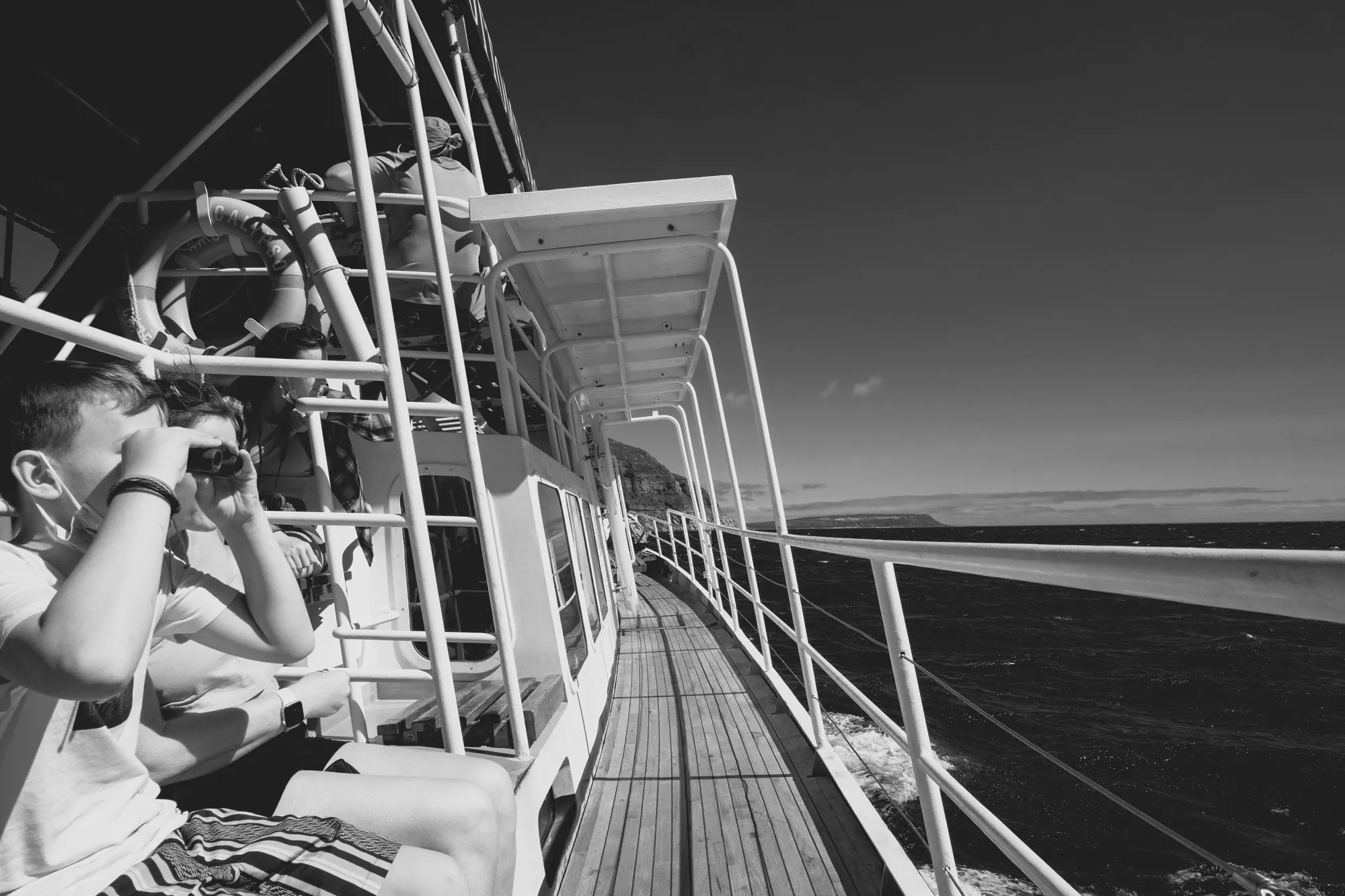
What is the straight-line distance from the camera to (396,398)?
156 cm

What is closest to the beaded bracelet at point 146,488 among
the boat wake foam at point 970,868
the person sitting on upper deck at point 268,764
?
the person sitting on upper deck at point 268,764

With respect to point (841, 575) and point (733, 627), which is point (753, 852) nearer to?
point (733, 627)

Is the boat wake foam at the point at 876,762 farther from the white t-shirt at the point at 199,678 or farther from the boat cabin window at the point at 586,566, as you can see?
the white t-shirt at the point at 199,678

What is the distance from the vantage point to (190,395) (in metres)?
1.13

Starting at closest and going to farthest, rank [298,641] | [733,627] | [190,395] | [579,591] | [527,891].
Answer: [190,395] < [298,641] < [527,891] < [579,591] < [733,627]

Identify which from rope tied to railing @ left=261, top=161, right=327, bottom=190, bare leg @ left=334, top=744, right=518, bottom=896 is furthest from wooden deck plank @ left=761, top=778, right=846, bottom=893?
rope tied to railing @ left=261, top=161, right=327, bottom=190

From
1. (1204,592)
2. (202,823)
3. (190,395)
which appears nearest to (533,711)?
(202,823)

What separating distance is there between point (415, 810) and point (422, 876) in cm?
15

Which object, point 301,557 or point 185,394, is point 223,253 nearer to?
point 301,557

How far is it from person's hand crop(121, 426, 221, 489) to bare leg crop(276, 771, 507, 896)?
61 cm

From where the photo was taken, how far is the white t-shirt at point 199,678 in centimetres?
122

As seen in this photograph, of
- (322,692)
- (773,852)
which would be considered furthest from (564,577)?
(322,692)

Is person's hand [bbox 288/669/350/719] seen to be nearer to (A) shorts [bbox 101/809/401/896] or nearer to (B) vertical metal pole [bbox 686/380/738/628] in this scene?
(A) shorts [bbox 101/809/401/896]

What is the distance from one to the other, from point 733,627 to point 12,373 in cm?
506
